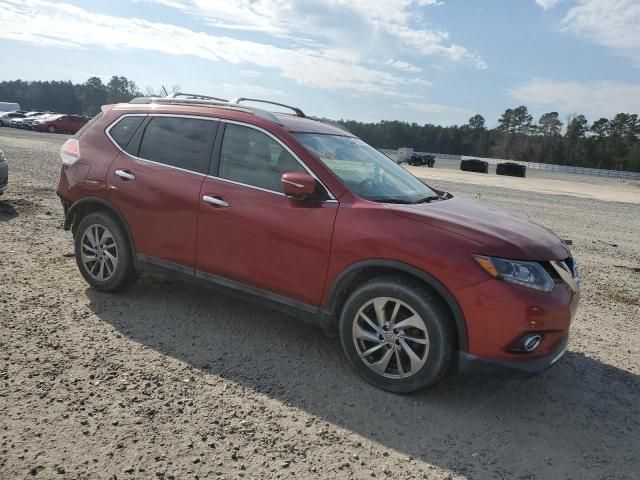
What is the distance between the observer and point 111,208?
4.79m

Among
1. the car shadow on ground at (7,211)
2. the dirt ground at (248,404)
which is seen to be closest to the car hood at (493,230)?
the dirt ground at (248,404)

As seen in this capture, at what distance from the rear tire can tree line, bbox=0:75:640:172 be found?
102754 mm

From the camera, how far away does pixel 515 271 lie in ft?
10.9

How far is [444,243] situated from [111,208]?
3.06 metres

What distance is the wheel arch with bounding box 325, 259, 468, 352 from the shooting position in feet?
11.0

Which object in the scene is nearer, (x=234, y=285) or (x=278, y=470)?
(x=278, y=470)

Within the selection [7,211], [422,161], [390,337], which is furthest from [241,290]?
[422,161]

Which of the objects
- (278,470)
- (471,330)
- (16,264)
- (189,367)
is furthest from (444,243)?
(16,264)

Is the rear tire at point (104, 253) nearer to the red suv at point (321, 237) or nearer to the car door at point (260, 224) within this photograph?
the red suv at point (321, 237)

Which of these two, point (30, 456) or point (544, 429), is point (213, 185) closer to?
point (30, 456)

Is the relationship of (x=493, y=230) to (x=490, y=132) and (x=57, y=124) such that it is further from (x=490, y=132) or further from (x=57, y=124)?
(x=490, y=132)

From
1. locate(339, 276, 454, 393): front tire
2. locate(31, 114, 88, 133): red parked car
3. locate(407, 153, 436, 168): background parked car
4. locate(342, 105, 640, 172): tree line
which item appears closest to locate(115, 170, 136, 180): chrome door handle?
locate(339, 276, 454, 393): front tire

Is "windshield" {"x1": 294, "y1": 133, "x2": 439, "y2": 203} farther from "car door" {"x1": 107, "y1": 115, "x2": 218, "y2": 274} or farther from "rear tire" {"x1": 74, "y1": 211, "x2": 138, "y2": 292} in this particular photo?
"rear tire" {"x1": 74, "y1": 211, "x2": 138, "y2": 292}

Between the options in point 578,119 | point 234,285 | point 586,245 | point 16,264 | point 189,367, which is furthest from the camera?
point 578,119
